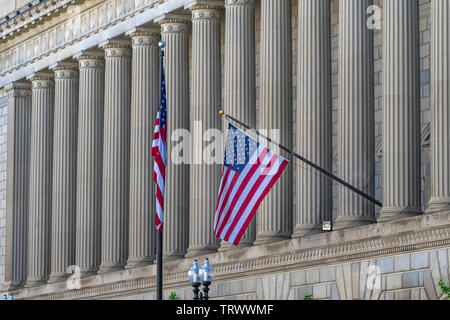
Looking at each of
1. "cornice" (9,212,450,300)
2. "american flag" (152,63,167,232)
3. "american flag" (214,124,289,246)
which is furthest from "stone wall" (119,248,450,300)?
"american flag" (152,63,167,232)

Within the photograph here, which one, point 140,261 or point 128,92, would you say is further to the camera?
point 128,92

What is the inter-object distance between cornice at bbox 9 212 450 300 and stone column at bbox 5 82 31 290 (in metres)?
9.22

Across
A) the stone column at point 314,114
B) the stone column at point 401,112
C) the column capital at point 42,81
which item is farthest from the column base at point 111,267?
the stone column at point 401,112

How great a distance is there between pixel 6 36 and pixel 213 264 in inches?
917

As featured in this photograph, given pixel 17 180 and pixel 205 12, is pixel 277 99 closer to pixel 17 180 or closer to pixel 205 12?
pixel 205 12

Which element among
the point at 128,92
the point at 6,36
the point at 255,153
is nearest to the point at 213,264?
the point at 255,153

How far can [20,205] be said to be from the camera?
72.3 m

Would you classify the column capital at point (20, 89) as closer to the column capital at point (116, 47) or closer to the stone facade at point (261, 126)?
the stone facade at point (261, 126)

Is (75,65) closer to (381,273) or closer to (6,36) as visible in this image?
(6,36)

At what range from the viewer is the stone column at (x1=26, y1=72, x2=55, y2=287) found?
6944cm

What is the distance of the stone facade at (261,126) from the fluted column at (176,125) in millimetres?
56

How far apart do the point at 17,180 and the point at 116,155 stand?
990 centimetres

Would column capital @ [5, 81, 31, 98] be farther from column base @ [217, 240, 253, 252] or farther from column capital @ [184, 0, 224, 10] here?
column base @ [217, 240, 253, 252]
